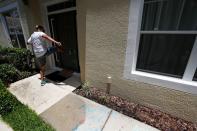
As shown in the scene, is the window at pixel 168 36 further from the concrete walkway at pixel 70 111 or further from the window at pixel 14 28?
the window at pixel 14 28

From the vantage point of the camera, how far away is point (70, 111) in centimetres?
248

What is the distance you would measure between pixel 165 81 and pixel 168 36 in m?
0.81

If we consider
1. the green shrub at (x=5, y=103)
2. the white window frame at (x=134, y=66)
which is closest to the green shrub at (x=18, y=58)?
the green shrub at (x=5, y=103)

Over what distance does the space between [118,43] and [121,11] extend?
60 centimetres

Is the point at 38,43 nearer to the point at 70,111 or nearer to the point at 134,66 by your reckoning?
the point at 70,111

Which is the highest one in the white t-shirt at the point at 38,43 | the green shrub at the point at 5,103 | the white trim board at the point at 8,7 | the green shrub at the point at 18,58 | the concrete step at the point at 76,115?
the white trim board at the point at 8,7

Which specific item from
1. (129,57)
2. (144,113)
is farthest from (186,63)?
(144,113)

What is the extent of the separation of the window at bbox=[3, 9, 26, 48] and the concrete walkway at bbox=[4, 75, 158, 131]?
9.34 feet

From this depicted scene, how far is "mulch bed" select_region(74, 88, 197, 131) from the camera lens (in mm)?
2116

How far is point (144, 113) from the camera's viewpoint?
7.88ft

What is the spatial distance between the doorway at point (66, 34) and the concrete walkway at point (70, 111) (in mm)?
1055

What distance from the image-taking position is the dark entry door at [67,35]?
12.0ft

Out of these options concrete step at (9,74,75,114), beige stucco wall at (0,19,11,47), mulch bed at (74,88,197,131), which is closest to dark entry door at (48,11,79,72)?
concrete step at (9,74,75,114)

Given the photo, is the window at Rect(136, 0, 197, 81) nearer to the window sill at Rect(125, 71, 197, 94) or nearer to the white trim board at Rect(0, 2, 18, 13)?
the window sill at Rect(125, 71, 197, 94)
